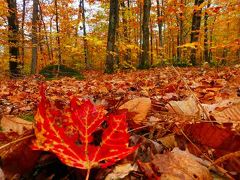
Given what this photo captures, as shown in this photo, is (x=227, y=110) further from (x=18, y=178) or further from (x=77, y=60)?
(x=77, y=60)

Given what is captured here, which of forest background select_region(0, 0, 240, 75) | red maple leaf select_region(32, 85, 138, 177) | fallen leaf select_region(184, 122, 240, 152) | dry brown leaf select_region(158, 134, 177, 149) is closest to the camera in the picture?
red maple leaf select_region(32, 85, 138, 177)

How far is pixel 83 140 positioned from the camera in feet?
1.83

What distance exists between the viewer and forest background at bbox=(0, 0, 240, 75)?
1029cm

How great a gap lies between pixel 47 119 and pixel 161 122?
0.52 m

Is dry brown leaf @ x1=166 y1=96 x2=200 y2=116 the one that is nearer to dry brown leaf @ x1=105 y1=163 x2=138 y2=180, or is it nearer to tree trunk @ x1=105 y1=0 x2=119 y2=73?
dry brown leaf @ x1=105 y1=163 x2=138 y2=180

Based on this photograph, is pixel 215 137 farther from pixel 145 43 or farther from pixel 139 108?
pixel 145 43

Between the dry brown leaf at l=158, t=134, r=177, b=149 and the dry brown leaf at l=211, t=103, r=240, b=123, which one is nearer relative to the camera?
the dry brown leaf at l=158, t=134, r=177, b=149

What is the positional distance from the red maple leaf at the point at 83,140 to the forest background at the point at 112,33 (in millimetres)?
6008

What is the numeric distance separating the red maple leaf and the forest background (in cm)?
601

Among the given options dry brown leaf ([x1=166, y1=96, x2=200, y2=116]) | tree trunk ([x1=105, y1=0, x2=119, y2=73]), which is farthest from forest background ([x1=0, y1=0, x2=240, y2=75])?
dry brown leaf ([x1=166, y1=96, x2=200, y2=116])

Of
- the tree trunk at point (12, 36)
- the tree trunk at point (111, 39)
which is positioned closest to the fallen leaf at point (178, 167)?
the tree trunk at point (111, 39)

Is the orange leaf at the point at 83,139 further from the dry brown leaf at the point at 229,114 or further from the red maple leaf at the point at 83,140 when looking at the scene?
the dry brown leaf at the point at 229,114

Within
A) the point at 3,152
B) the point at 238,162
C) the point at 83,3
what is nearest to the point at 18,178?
the point at 3,152

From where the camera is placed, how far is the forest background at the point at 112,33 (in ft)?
33.8
